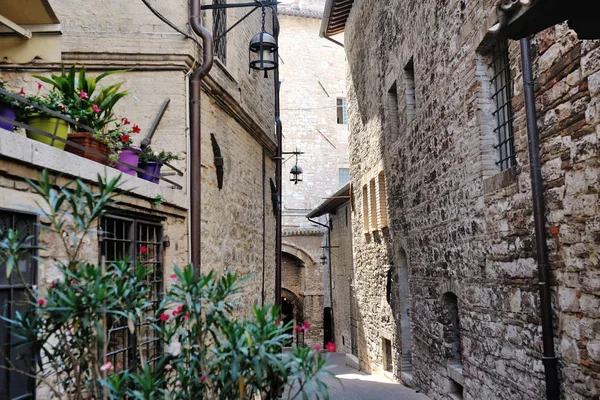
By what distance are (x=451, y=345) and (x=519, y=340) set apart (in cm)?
244

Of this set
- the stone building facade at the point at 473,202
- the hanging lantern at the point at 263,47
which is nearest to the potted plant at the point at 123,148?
the hanging lantern at the point at 263,47

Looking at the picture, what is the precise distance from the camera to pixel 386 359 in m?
12.4

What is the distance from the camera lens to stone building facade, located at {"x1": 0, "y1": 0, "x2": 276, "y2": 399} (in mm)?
4234

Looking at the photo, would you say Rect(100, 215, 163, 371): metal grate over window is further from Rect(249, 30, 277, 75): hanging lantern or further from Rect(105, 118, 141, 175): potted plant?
Rect(249, 30, 277, 75): hanging lantern

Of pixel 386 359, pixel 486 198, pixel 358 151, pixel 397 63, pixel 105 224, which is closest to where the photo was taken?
pixel 105 224

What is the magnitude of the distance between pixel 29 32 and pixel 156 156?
1.76 m

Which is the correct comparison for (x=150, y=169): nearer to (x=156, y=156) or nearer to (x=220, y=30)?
(x=156, y=156)

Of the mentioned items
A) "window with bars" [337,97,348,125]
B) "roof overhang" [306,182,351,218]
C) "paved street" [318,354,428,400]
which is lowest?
"paved street" [318,354,428,400]

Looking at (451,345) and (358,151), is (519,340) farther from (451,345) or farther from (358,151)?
(358,151)

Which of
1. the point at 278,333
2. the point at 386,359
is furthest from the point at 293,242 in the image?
the point at 278,333

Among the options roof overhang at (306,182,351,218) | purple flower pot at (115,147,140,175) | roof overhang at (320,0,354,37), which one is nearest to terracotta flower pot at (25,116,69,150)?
purple flower pot at (115,147,140,175)

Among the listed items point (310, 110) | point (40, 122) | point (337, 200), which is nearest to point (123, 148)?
point (40, 122)

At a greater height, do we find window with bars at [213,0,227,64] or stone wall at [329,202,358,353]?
window with bars at [213,0,227,64]

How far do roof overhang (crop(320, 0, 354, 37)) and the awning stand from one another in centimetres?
971
